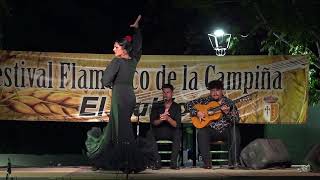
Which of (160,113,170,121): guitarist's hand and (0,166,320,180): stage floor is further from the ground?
(160,113,170,121): guitarist's hand

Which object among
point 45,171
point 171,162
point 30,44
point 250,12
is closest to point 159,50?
point 30,44

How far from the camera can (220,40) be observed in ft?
43.9

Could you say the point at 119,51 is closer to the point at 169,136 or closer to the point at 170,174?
the point at 170,174

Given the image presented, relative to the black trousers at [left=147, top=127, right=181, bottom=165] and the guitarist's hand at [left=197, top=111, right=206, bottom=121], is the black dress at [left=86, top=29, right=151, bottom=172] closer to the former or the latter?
the black trousers at [left=147, top=127, right=181, bottom=165]

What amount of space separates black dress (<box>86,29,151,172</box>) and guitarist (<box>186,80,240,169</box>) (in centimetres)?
176

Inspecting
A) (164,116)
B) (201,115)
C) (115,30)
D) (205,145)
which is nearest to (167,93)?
(164,116)

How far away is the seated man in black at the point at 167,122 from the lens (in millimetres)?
10945

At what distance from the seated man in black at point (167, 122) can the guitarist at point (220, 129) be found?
15.0 inches

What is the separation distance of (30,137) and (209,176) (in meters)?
5.04

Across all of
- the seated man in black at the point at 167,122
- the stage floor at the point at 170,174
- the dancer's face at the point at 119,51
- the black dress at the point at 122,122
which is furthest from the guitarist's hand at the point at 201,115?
the dancer's face at the point at 119,51

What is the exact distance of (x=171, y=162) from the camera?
11.0m

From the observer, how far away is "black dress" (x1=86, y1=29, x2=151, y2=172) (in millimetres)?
9414

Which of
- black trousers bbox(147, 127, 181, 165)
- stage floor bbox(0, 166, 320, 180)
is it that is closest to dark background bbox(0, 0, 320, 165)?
black trousers bbox(147, 127, 181, 165)

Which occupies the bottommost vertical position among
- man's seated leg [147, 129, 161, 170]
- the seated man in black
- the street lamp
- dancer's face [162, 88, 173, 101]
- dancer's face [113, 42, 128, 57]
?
man's seated leg [147, 129, 161, 170]
